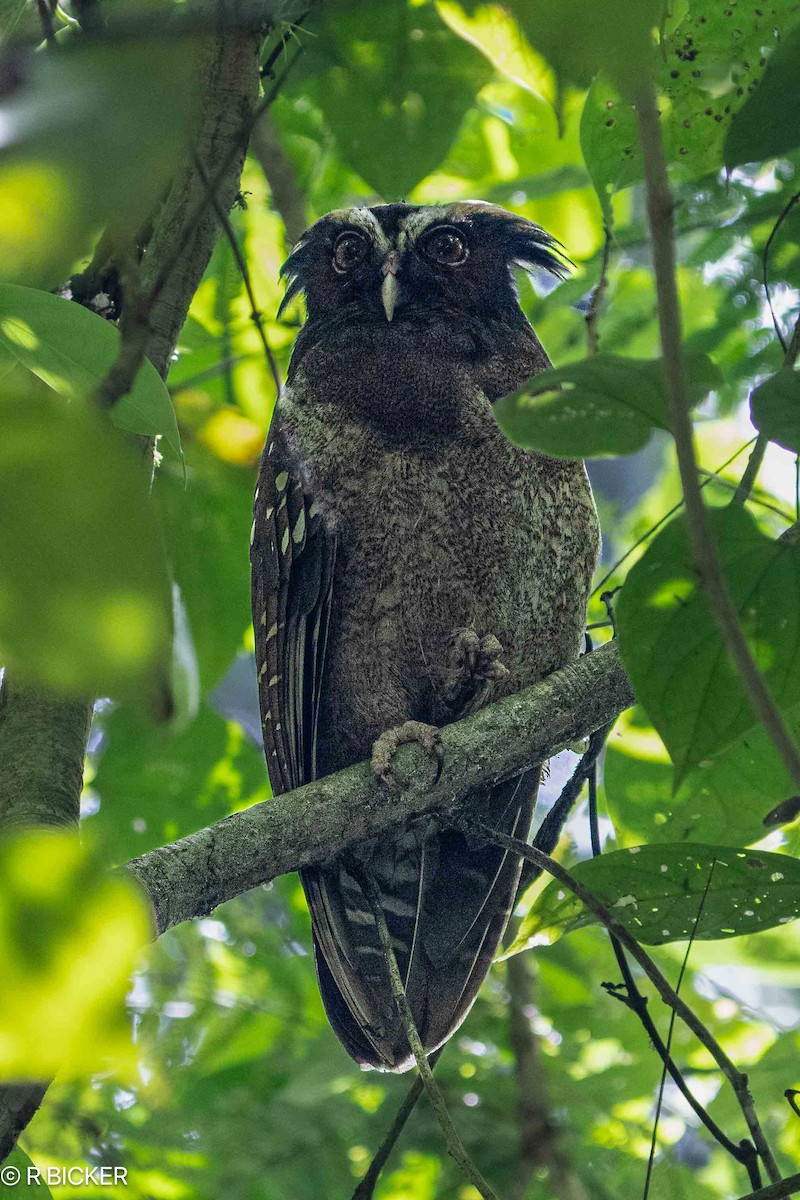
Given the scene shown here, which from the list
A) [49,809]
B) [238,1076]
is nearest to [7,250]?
[49,809]

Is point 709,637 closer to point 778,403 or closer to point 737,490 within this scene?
point 778,403

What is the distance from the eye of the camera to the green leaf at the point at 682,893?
159cm

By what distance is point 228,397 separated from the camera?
3.72 meters

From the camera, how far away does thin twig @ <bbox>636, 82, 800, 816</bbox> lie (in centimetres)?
73

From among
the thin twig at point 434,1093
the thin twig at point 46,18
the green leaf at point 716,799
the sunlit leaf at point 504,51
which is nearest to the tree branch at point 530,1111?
the thin twig at point 434,1093

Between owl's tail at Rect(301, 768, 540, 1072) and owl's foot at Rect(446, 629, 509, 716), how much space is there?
0.23 meters

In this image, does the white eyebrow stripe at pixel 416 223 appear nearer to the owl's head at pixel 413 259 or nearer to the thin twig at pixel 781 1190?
the owl's head at pixel 413 259

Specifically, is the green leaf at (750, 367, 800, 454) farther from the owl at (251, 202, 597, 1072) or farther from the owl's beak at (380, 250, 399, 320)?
the owl's beak at (380, 250, 399, 320)

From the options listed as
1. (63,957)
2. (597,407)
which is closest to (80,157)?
(63,957)

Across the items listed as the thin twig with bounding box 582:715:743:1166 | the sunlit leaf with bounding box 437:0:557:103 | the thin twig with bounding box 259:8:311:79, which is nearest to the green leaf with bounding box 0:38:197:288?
the sunlit leaf with bounding box 437:0:557:103

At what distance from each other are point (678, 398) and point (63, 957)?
0.55 metres

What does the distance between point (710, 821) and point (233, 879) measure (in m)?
0.80

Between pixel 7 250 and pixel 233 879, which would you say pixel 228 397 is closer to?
pixel 233 879

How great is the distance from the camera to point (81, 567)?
482 millimetres
